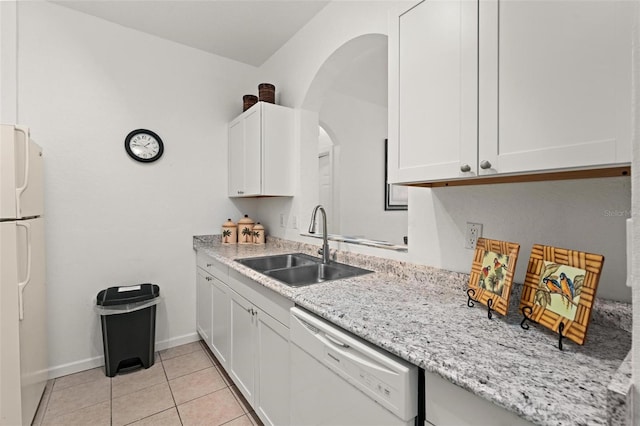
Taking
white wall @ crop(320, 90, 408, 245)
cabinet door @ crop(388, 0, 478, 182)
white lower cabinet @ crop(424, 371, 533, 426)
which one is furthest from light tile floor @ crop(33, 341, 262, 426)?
white wall @ crop(320, 90, 408, 245)

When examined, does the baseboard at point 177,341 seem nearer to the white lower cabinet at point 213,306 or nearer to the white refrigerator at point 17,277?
the white lower cabinet at point 213,306

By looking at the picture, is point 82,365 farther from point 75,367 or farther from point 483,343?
point 483,343

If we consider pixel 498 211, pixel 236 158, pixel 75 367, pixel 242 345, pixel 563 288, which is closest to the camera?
pixel 563 288

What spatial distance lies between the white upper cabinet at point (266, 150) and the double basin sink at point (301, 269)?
1.92ft

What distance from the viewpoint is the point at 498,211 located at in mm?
1247

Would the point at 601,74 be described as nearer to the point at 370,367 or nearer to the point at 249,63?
the point at 370,367

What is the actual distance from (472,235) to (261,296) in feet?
3.54

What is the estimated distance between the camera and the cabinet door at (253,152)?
2465mm

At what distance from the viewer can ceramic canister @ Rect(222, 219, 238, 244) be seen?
9.20 feet

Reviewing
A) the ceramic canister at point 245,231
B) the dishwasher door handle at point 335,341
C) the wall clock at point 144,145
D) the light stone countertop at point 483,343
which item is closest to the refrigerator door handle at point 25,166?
the wall clock at point 144,145

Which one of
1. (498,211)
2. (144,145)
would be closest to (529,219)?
(498,211)

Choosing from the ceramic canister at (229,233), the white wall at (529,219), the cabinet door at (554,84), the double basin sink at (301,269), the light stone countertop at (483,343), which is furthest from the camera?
the ceramic canister at (229,233)

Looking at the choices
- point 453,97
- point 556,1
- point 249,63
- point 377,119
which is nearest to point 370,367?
point 453,97

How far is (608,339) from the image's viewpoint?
0.86 metres
